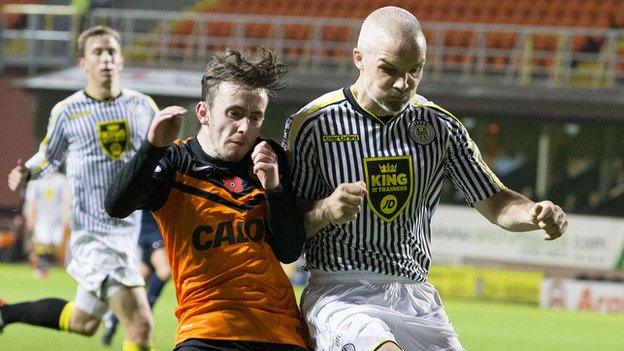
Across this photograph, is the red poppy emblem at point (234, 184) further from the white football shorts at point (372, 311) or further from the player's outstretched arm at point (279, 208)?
the white football shorts at point (372, 311)

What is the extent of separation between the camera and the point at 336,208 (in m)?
4.15

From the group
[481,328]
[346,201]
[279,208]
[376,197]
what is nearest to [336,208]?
[346,201]

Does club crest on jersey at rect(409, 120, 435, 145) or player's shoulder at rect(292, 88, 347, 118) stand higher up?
player's shoulder at rect(292, 88, 347, 118)

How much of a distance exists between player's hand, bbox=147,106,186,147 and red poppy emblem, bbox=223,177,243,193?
0.36 m

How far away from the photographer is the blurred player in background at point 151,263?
9.72 meters

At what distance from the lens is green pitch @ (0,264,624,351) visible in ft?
34.4

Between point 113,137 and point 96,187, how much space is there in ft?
1.17

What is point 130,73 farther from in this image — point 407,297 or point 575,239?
point 407,297

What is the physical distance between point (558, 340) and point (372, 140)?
7957 mm

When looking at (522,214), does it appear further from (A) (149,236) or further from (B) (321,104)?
(A) (149,236)

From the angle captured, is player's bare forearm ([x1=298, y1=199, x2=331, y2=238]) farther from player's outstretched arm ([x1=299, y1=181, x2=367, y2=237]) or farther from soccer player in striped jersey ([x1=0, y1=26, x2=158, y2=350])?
soccer player in striped jersey ([x1=0, y1=26, x2=158, y2=350])

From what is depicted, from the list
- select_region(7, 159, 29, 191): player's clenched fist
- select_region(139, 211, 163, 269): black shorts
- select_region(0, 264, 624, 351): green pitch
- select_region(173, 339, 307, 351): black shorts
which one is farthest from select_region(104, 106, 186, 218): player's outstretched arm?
select_region(0, 264, 624, 351): green pitch

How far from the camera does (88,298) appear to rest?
24.6 ft

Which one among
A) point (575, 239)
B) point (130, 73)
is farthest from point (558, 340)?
point (130, 73)
